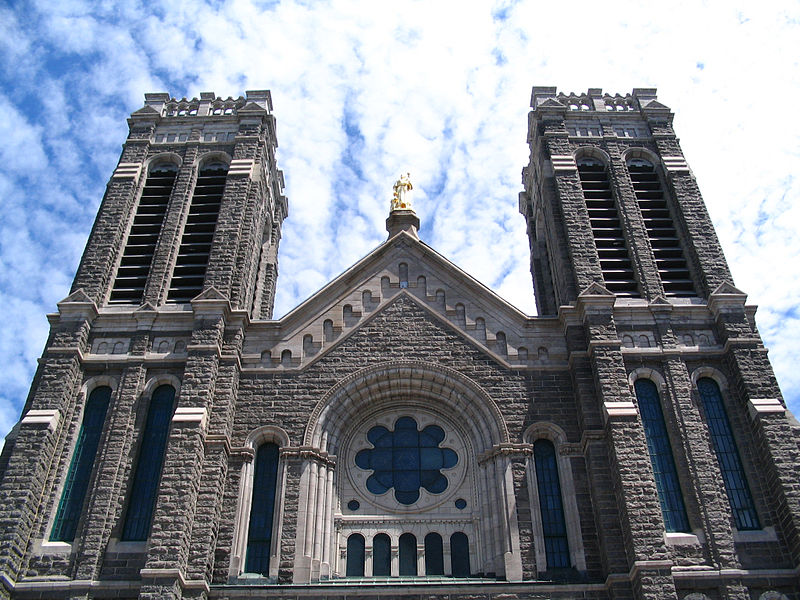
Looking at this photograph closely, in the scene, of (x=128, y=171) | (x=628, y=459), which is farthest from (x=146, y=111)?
(x=628, y=459)

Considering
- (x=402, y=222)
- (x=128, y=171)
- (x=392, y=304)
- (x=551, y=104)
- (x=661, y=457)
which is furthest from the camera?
(x=551, y=104)

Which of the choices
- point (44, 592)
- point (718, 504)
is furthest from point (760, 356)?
point (44, 592)

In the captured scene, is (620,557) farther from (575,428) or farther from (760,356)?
(760,356)

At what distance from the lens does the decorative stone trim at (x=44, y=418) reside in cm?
2048

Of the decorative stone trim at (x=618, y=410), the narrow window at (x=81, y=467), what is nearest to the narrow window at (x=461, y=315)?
the decorative stone trim at (x=618, y=410)

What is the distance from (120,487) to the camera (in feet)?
65.2

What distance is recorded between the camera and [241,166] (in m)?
27.1

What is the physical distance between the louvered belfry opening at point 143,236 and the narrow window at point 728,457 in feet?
48.8

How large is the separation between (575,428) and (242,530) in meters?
7.99

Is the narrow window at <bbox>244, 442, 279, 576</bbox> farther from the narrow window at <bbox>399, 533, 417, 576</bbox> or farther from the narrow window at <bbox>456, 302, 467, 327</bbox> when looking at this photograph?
the narrow window at <bbox>456, 302, 467, 327</bbox>

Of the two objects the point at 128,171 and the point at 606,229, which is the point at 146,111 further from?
the point at 606,229

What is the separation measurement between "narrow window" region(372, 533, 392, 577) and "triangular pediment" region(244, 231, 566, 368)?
4.84 m

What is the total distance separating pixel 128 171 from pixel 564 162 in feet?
43.4

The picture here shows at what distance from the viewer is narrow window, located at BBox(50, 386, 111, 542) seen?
64.1ft
